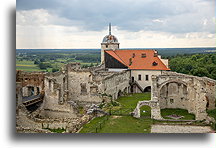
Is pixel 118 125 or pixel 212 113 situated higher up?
pixel 212 113

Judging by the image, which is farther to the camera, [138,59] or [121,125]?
[138,59]

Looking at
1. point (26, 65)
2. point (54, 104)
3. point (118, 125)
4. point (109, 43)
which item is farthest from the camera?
point (109, 43)

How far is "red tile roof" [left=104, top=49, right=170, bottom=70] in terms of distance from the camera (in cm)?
3500

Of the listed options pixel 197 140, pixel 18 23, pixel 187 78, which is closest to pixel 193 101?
pixel 187 78

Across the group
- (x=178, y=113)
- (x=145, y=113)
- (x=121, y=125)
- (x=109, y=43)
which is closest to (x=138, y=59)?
(x=109, y=43)

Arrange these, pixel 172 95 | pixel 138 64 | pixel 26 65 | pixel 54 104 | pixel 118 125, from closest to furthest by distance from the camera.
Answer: pixel 118 125
pixel 26 65
pixel 54 104
pixel 172 95
pixel 138 64

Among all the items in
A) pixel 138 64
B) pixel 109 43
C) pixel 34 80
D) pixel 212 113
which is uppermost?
pixel 109 43

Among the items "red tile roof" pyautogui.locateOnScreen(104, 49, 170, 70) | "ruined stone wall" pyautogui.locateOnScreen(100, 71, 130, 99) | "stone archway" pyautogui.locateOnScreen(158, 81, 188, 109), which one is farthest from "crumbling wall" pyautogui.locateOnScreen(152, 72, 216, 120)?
"red tile roof" pyautogui.locateOnScreen(104, 49, 170, 70)

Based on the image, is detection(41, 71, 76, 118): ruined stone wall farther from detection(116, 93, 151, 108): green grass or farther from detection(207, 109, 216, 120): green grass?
detection(207, 109, 216, 120): green grass

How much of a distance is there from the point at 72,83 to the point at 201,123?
15.7 m

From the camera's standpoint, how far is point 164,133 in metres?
15.6

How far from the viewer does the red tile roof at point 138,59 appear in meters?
35.0

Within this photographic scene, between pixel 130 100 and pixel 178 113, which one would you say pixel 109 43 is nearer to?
pixel 130 100

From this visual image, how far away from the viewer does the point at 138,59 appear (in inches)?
1439
